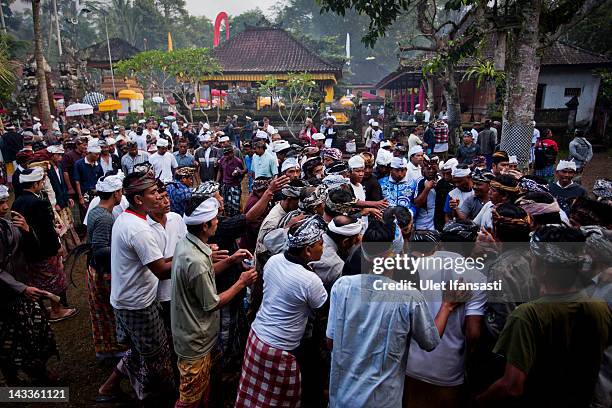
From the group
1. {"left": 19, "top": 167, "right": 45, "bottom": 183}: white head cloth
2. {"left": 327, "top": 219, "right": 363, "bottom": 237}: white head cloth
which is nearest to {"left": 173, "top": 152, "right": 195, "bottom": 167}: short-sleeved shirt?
{"left": 19, "top": 167, "right": 45, "bottom": 183}: white head cloth

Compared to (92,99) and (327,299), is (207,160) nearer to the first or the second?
(327,299)

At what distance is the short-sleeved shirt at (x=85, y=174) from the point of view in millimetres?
7379

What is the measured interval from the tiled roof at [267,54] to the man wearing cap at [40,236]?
21695 mm

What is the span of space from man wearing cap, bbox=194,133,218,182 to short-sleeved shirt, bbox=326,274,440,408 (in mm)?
7041

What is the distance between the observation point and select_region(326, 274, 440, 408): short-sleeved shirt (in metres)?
2.19

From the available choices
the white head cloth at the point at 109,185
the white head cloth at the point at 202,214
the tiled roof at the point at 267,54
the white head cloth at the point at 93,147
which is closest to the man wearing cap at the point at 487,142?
the white head cloth at the point at 93,147

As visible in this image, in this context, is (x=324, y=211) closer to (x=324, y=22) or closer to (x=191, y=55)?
(x=191, y=55)

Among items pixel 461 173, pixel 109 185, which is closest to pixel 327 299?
pixel 109 185

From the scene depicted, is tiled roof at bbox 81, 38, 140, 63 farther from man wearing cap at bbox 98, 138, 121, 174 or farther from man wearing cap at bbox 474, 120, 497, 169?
man wearing cap at bbox 474, 120, 497, 169

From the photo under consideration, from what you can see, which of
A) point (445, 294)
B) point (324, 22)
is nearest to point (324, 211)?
point (445, 294)

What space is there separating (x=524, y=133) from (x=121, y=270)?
7307 millimetres

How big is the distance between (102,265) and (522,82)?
290 inches

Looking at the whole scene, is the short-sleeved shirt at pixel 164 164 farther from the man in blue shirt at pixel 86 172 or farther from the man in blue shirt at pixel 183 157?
the man in blue shirt at pixel 86 172

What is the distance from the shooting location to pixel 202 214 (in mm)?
2861
